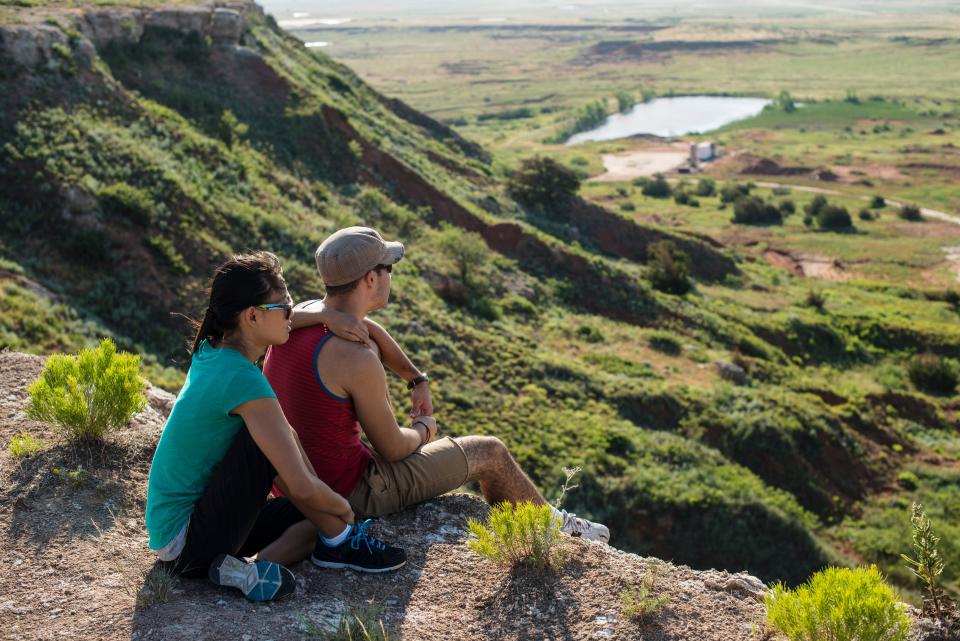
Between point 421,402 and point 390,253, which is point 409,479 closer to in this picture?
point 421,402

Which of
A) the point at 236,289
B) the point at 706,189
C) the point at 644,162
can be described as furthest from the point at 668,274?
the point at 644,162

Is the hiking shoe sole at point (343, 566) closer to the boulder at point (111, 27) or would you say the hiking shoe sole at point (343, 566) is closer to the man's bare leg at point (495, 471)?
the man's bare leg at point (495, 471)

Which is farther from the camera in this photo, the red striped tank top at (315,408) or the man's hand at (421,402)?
the man's hand at (421,402)

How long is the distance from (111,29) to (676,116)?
3866 inches

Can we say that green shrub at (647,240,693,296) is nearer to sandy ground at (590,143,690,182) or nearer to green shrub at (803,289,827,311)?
green shrub at (803,289,827,311)

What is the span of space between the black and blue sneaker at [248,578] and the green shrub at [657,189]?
59.7 meters

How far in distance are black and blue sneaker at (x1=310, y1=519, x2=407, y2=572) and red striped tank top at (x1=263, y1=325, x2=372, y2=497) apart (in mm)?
365

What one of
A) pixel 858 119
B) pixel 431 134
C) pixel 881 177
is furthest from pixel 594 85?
pixel 431 134

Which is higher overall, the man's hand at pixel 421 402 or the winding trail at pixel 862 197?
the man's hand at pixel 421 402

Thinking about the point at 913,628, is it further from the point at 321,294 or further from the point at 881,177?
the point at 881,177

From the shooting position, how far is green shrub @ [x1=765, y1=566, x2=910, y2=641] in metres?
3.70

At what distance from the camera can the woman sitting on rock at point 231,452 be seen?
12.7 feet

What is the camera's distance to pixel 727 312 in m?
28.4

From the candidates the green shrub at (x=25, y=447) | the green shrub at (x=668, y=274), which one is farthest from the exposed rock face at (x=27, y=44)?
the green shrub at (x=668, y=274)
